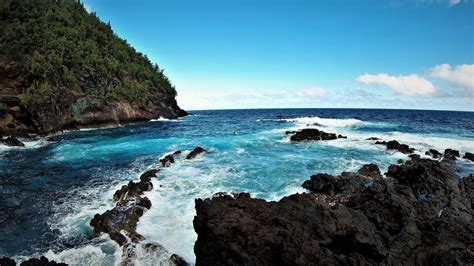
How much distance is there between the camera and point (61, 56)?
50.1 meters

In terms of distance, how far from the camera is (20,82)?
4244 cm

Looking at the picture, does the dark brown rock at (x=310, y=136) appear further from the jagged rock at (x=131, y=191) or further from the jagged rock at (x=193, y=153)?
the jagged rock at (x=131, y=191)

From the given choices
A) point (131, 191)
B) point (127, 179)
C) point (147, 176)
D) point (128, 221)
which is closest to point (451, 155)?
point (147, 176)

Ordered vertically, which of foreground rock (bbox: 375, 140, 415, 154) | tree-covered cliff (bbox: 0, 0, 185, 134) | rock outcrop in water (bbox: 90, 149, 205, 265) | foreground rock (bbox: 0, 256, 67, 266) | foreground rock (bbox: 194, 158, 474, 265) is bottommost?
rock outcrop in water (bbox: 90, 149, 205, 265)

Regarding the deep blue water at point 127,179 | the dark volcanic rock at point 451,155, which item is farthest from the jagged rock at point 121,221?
the dark volcanic rock at point 451,155

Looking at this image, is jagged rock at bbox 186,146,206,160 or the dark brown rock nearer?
jagged rock at bbox 186,146,206,160

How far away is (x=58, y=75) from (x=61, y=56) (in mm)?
4707

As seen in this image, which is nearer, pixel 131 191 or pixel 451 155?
pixel 131 191

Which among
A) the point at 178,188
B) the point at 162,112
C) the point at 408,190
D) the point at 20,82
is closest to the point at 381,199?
the point at 408,190

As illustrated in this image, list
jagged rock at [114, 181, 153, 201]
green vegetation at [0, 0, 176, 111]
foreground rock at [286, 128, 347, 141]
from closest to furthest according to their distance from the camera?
1. jagged rock at [114, 181, 153, 201]
2. foreground rock at [286, 128, 347, 141]
3. green vegetation at [0, 0, 176, 111]

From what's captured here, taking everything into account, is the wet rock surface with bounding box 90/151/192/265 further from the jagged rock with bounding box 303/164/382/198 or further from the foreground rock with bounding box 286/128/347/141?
the foreground rock with bounding box 286/128/347/141

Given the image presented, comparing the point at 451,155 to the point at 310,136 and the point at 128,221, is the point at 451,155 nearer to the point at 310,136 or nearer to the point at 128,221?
the point at 310,136

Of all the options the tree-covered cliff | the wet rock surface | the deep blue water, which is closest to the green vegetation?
the tree-covered cliff

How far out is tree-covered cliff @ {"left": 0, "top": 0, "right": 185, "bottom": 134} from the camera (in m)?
40.2
